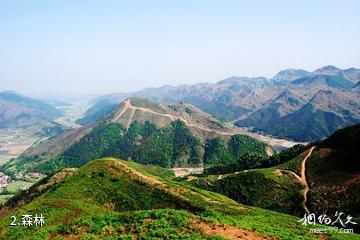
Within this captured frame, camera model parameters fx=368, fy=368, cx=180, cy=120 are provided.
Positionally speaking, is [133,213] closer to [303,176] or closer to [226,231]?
[226,231]

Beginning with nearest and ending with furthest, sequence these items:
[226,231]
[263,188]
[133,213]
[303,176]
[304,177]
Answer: [226,231], [133,213], [263,188], [304,177], [303,176]

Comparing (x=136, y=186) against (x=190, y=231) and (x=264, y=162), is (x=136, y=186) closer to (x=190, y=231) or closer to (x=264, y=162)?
(x=190, y=231)

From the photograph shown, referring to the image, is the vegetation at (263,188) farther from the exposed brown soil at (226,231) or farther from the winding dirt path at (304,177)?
the exposed brown soil at (226,231)

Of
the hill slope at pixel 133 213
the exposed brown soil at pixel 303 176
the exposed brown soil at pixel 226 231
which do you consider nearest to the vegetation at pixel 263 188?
the exposed brown soil at pixel 303 176

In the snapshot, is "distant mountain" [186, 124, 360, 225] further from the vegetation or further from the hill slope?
the hill slope

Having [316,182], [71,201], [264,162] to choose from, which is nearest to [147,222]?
[71,201]

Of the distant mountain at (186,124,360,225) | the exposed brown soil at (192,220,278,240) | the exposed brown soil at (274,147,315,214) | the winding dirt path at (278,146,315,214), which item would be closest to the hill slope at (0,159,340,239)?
the exposed brown soil at (192,220,278,240)

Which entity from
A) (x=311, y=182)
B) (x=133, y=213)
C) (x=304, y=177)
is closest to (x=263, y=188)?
(x=304, y=177)

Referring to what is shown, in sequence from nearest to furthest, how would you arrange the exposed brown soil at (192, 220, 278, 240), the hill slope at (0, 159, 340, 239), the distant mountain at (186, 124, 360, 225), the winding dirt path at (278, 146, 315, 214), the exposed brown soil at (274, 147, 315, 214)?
the exposed brown soil at (192, 220, 278, 240), the hill slope at (0, 159, 340, 239), the distant mountain at (186, 124, 360, 225), the winding dirt path at (278, 146, 315, 214), the exposed brown soil at (274, 147, 315, 214)
